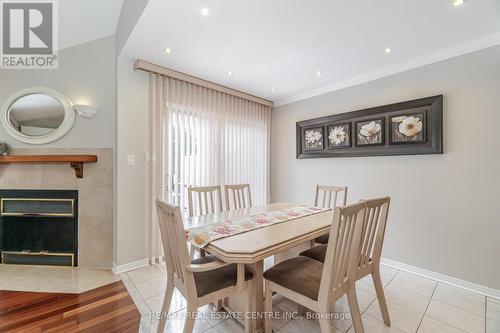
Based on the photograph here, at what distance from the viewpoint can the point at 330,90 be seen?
3.38 meters

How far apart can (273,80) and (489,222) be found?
9.32ft

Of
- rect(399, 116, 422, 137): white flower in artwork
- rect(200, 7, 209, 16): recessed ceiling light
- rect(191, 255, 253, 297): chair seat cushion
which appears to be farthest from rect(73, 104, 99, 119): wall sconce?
rect(399, 116, 422, 137): white flower in artwork

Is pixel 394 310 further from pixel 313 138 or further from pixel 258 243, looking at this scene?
pixel 313 138

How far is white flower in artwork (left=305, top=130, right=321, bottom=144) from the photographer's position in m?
3.49

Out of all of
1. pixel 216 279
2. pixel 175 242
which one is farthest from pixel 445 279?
pixel 175 242

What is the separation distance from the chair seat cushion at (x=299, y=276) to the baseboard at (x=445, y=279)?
5.52ft

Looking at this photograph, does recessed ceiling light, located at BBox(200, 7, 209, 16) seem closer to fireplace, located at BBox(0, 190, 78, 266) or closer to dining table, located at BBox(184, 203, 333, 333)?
dining table, located at BBox(184, 203, 333, 333)

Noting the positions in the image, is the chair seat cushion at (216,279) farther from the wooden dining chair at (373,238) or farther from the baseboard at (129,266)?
the baseboard at (129,266)

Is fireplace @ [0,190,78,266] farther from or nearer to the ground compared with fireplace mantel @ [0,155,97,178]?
nearer to the ground

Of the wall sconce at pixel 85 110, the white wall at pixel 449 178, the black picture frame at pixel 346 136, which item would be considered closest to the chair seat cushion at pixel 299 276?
the white wall at pixel 449 178

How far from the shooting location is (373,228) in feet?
5.23

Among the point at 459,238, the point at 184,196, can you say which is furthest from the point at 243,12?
the point at 459,238

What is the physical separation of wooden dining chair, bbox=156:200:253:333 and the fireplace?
1.94 meters

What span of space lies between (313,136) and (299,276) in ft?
8.07
